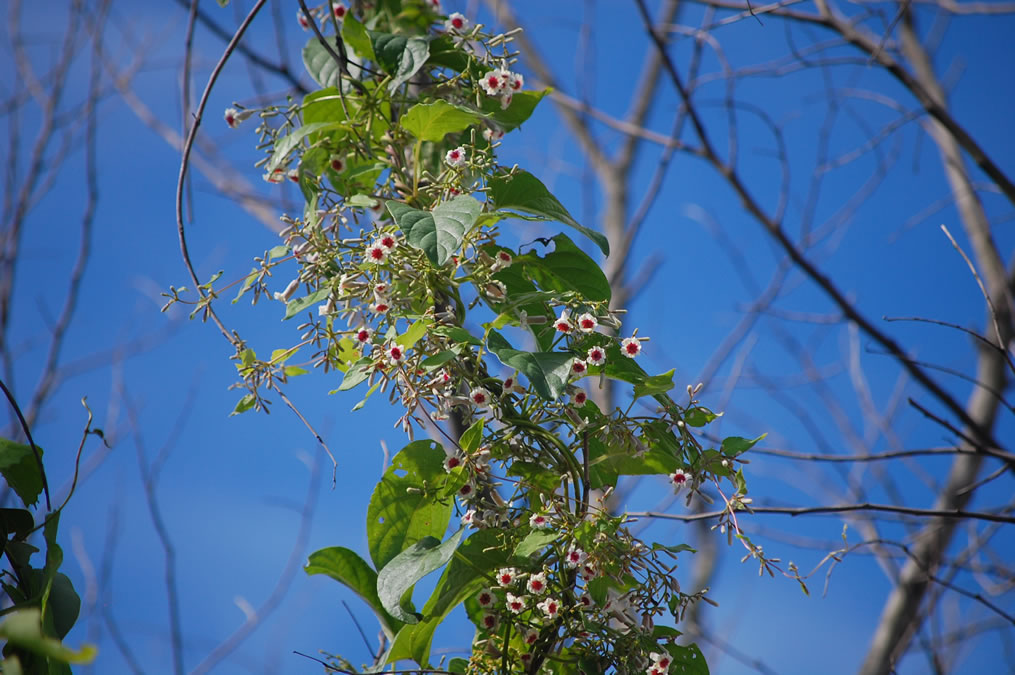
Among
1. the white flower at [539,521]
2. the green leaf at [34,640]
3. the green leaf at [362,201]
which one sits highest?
the green leaf at [362,201]

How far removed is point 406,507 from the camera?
82 cm

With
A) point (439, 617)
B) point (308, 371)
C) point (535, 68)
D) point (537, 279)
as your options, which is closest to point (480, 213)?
point (537, 279)

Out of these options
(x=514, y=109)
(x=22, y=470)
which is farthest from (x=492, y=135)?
(x=22, y=470)

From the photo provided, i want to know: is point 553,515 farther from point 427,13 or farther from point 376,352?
point 427,13

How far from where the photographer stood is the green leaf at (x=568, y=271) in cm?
85

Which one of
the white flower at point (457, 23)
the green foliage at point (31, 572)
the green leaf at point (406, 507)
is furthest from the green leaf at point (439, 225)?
the green foliage at point (31, 572)

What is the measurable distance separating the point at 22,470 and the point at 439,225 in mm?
501

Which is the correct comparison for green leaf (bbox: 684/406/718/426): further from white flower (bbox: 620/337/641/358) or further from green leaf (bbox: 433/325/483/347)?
green leaf (bbox: 433/325/483/347)

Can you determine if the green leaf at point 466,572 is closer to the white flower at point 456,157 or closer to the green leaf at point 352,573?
the green leaf at point 352,573

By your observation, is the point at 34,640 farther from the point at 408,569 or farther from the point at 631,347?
the point at 631,347

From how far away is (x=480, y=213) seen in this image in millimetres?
744

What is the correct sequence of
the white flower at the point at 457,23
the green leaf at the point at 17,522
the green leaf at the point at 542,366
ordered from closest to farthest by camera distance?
the green leaf at the point at 542,366 → the green leaf at the point at 17,522 → the white flower at the point at 457,23

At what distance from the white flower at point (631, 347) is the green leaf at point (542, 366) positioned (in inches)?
3.1

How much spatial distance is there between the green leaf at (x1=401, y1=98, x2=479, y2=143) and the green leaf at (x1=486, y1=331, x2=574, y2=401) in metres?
0.26
